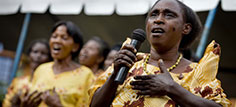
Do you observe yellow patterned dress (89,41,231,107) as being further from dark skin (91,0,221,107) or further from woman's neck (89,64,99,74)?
woman's neck (89,64,99,74)

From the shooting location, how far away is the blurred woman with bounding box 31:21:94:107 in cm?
307

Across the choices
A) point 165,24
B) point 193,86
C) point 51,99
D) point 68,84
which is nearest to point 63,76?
point 68,84

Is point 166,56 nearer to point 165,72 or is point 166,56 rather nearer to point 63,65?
point 165,72

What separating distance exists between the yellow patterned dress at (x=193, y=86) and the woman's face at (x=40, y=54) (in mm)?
2674

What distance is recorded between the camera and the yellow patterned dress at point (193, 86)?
5.13 ft

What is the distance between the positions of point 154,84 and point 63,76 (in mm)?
1839

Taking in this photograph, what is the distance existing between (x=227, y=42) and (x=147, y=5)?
1655 millimetres

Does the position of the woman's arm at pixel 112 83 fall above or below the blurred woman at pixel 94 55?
below

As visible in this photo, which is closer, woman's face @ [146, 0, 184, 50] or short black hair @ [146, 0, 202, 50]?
woman's face @ [146, 0, 184, 50]

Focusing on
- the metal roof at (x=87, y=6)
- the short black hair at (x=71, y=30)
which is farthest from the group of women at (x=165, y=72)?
the metal roof at (x=87, y=6)

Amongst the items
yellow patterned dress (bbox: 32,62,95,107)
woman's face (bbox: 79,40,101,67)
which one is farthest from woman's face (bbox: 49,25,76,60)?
woman's face (bbox: 79,40,101,67)

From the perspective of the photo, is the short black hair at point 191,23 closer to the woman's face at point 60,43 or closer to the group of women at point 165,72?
the group of women at point 165,72

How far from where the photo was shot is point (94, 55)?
14.2 feet

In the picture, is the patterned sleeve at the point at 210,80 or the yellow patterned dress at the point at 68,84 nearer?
the patterned sleeve at the point at 210,80
